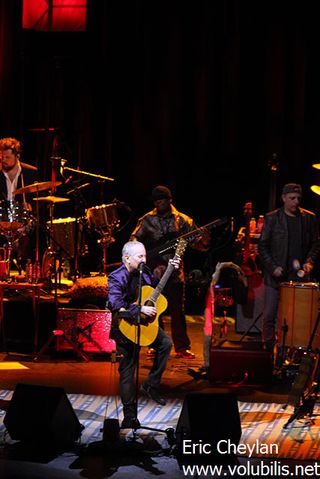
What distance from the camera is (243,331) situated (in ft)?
42.3

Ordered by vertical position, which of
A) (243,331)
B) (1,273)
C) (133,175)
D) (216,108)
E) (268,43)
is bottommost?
(243,331)

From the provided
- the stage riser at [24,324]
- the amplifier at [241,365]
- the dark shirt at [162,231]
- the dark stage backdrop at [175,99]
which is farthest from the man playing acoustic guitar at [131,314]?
the dark stage backdrop at [175,99]

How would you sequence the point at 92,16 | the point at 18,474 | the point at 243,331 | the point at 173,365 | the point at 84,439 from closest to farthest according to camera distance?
the point at 18,474, the point at 84,439, the point at 173,365, the point at 243,331, the point at 92,16

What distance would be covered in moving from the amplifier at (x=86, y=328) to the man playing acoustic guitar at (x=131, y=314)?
7.81 ft

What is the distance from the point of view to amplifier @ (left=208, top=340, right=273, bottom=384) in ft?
32.2

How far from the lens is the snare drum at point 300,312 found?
981 cm

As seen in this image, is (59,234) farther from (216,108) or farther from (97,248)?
(216,108)

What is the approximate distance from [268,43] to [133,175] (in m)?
2.69

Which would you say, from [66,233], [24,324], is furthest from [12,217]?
[66,233]

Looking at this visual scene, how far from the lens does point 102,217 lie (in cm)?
1291

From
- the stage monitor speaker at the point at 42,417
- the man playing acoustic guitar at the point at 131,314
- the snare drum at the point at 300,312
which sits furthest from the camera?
the snare drum at the point at 300,312

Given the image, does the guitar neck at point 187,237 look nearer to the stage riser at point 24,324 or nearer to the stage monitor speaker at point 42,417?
the stage riser at point 24,324

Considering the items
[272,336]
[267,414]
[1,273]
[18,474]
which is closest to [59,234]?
[1,273]

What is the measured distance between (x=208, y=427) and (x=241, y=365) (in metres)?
2.78
